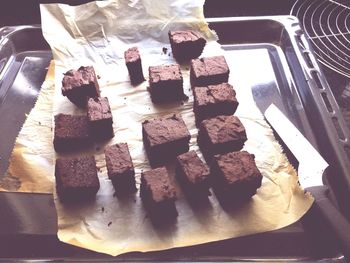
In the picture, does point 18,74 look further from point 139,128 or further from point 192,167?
point 192,167

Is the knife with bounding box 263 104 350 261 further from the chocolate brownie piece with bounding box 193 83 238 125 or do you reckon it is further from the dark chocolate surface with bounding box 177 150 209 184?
the dark chocolate surface with bounding box 177 150 209 184

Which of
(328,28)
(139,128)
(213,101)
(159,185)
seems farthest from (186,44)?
(328,28)

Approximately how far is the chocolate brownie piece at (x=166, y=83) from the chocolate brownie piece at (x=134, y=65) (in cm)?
7

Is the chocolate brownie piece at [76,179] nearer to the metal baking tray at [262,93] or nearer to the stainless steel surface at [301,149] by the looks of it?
the metal baking tray at [262,93]

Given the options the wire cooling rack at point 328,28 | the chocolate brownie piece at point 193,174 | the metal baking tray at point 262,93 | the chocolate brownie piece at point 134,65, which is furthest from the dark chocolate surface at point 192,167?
the wire cooling rack at point 328,28

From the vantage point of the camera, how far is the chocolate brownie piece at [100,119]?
1906 millimetres

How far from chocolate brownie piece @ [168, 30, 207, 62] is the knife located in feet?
1.67

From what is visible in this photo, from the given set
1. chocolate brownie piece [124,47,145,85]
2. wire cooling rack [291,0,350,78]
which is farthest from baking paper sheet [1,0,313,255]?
wire cooling rack [291,0,350,78]

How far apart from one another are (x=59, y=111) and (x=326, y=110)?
1271 millimetres

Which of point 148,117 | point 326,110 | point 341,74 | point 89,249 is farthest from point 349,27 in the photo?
point 89,249

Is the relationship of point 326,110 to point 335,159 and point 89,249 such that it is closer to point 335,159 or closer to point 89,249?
point 335,159

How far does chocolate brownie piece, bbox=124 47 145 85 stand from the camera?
2125 mm

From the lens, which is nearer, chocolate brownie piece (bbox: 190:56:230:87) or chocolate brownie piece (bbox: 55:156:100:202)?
chocolate brownie piece (bbox: 55:156:100:202)

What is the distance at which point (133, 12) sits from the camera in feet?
7.76
